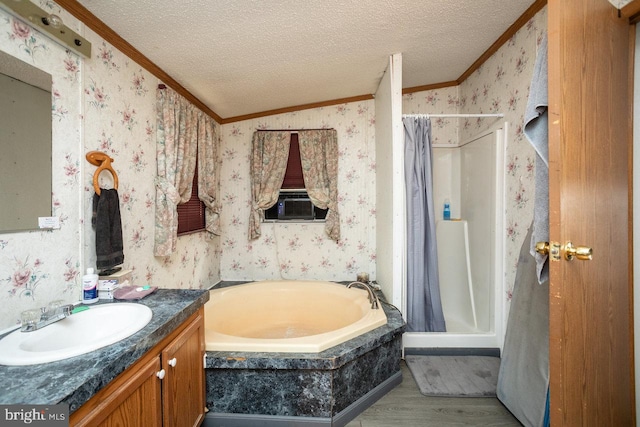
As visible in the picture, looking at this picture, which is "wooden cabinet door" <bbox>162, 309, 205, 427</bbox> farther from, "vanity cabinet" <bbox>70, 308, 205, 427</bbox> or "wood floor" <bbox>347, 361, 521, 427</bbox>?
"wood floor" <bbox>347, 361, 521, 427</bbox>

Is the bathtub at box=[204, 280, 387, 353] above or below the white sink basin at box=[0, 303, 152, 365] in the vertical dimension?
below

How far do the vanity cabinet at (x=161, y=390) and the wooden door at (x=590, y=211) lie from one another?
1.26 metres

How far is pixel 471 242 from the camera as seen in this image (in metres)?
2.54

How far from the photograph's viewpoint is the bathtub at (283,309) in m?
2.24

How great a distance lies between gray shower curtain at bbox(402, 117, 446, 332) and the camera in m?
2.26

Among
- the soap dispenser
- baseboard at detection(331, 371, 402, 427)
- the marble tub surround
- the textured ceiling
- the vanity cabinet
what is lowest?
baseboard at detection(331, 371, 402, 427)

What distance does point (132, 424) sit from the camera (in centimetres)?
85

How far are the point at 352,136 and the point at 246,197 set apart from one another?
1.34m

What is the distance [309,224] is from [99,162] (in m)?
1.93

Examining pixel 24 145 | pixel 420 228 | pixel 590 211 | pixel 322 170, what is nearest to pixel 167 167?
pixel 24 145

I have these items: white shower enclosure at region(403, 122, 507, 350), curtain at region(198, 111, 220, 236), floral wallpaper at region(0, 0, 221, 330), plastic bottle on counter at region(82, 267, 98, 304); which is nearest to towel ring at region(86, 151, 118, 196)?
floral wallpaper at region(0, 0, 221, 330)

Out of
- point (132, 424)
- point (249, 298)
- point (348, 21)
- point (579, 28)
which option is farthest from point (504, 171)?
point (132, 424)

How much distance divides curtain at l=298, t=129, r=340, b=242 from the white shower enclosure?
103 centimetres

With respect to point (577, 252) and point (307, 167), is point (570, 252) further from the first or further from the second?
point (307, 167)
